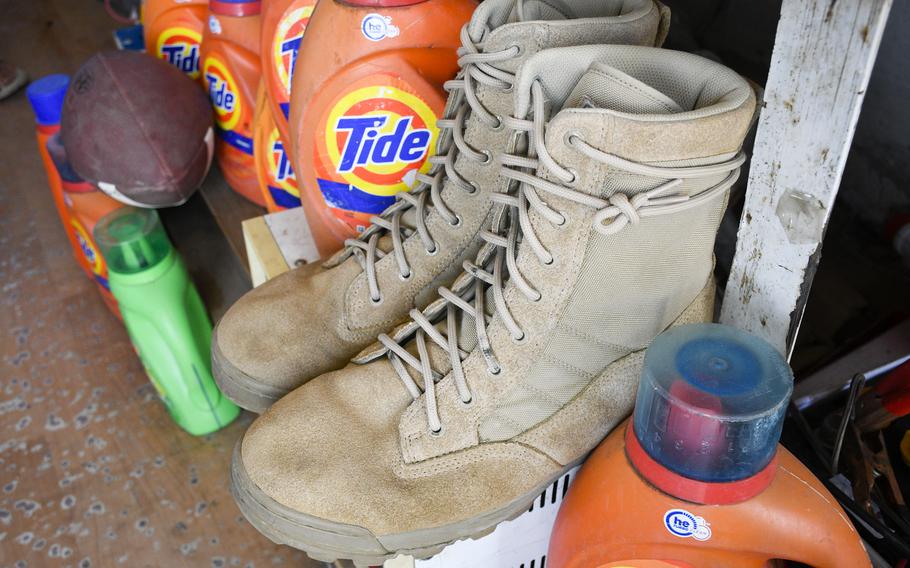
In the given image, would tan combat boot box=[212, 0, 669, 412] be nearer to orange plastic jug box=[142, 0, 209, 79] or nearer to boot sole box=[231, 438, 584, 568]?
boot sole box=[231, 438, 584, 568]

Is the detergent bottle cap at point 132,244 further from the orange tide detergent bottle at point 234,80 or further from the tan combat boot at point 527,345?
the tan combat boot at point 527,345

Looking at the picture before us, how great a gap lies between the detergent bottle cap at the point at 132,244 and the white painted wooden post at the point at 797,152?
35.1 inches

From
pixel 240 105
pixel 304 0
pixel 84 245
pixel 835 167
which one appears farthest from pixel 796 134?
pixel 84 245

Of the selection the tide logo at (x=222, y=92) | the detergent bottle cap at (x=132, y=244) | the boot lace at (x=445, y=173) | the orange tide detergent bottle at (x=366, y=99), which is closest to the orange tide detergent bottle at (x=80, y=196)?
the detergent bottle cap at (x=132, y=244)

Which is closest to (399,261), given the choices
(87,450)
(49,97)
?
(87,450)

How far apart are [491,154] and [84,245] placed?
1.08 m

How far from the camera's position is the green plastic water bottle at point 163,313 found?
1.21 meters

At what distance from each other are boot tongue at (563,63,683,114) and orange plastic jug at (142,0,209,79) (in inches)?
42.1

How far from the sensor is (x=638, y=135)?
52 centimetres

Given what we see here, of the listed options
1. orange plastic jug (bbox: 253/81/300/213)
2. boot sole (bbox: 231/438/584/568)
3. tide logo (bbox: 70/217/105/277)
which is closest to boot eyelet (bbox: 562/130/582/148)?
boot sole (bbox: 231/438/584/568)

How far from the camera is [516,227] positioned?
662mm

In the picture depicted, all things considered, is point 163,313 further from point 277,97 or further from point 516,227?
point 516,227

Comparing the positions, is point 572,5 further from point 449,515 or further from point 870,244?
point 870,244

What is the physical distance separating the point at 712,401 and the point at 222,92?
1.06 meters
